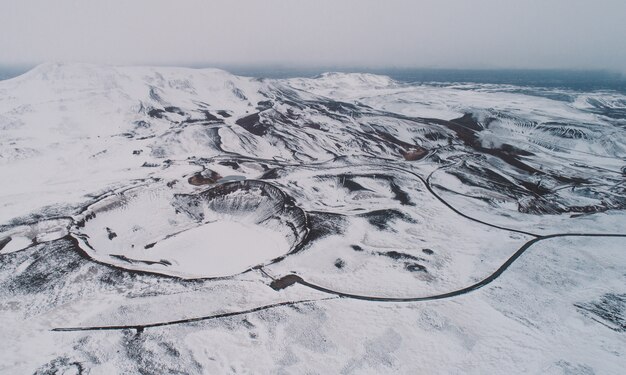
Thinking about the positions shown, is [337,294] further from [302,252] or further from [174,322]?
[174,322]

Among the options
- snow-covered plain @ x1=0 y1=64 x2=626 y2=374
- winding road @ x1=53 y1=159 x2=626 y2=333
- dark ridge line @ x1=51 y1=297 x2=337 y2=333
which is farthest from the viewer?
winding road @ x1=53 y1=159 x2=626 y2=333

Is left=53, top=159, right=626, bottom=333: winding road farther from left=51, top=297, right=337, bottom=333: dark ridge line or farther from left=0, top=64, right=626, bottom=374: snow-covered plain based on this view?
left=0, top=64, right=626, bottom=374: snow-covered plain

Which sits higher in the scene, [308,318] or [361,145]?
[361,145]

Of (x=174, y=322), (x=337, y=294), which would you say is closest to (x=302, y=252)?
(x=337, y=294)

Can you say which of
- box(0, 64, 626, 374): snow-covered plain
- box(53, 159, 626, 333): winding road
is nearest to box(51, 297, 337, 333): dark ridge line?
box(53, 159, 626, 333): winding road

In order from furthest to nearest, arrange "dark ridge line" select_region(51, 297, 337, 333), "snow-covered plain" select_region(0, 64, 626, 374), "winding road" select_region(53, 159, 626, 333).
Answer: "winding road" select_region(53, 159, 626, 333), "dark ridge line" select_region(51, 297, 337, 333), "snow-covered plain" select_region(0, 64, 626, 374)

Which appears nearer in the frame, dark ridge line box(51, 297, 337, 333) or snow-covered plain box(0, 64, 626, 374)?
snow-covered plain box(0, 64, 626, 374)

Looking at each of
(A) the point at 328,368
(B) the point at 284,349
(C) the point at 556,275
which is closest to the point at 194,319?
(B) the point at 284,349

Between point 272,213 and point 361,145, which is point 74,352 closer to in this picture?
point 272,213

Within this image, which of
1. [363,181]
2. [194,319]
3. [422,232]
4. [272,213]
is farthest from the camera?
[363,181]
